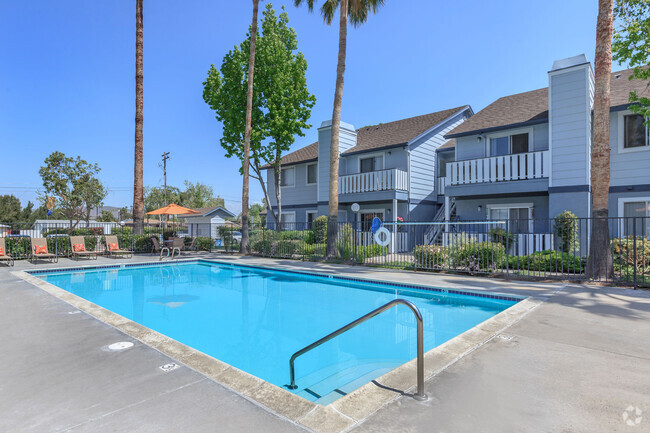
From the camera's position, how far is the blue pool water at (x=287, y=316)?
5.41m

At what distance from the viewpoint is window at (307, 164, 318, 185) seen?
80.1ft

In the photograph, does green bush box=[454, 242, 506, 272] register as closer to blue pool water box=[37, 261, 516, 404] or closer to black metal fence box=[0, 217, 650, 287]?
black metal fence box=[0, 217, 650, 287]

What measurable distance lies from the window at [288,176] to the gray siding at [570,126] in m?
16.3

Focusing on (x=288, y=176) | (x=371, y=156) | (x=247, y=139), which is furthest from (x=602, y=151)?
(x=288, y=176)

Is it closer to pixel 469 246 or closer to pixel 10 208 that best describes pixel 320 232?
pixel 469 246

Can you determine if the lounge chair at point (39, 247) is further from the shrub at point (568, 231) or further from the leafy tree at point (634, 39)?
the leafy tree at point (634, 39)

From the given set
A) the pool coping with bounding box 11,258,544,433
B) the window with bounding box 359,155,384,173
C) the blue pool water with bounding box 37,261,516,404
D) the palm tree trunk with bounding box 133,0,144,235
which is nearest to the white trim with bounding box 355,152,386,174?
the window with bounding box 359,155,384,173

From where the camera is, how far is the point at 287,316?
8.23 meters

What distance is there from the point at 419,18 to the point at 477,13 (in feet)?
8.85

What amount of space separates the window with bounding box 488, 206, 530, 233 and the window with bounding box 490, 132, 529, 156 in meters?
2.67

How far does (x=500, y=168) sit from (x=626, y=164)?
4.32 meters

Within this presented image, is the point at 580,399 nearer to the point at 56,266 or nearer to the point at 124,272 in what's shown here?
the point at 124,272

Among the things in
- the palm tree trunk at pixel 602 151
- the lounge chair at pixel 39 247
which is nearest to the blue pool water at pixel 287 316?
the lounge chair at pixel 39 247

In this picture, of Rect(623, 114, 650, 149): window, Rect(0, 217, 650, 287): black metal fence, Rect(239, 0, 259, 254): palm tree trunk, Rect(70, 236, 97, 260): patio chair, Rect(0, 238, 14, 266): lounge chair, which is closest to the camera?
Rect(0, 217, 650, 287): black metal fence
